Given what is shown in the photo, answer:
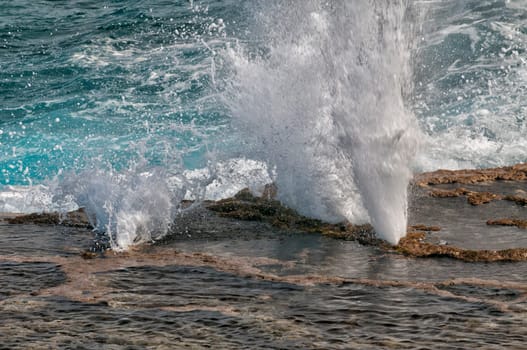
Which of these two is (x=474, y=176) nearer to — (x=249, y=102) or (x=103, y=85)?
(x=249, y=102)

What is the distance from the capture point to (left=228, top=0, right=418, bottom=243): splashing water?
5594 millimetres

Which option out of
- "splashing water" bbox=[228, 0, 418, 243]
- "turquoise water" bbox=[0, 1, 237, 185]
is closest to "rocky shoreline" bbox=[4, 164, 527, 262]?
"splashing water" bbox=[228, 0, 418, 243]

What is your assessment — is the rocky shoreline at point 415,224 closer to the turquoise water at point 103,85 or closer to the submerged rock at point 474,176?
the submerged rock at point 474,176

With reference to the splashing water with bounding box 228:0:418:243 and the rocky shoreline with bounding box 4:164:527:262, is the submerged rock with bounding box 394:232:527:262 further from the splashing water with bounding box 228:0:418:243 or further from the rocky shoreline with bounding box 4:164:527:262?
the splashing water with bounding box 228:0:418:243

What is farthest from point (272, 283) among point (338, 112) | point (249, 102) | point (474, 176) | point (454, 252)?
point (474, 176)

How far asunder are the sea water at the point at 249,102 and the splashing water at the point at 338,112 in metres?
0.01

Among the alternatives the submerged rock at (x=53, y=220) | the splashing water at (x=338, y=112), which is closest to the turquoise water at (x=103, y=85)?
the splashing water at (x=338, y=112)

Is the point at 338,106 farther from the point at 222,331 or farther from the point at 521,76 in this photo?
the point at 521,76

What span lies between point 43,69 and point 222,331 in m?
12.3

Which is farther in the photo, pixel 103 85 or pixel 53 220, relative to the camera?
pixel 103 85

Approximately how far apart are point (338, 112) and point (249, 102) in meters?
1.02

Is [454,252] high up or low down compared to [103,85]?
down

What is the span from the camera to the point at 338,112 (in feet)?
19.0

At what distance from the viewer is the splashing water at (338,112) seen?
5.59 m
